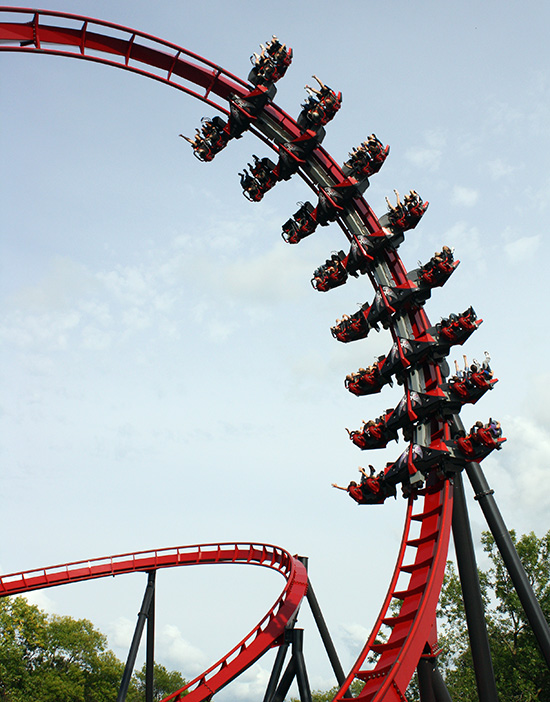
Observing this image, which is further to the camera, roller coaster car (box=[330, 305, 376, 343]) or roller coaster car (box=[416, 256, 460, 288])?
roller coaster car (box=[330, 305, 376, 343])

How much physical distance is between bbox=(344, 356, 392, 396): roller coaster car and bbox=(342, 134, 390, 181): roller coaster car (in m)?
4.11

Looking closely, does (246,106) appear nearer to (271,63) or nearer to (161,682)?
(271,63)

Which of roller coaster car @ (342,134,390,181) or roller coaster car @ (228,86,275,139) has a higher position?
roller coaster car @ (228,86,275,139)

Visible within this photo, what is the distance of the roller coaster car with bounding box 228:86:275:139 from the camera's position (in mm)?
14305

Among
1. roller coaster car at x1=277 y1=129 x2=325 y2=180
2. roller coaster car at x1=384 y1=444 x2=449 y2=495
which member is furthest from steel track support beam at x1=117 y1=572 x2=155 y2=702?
roller coaster car at x1=277 y1=129 x2=325 y2=180

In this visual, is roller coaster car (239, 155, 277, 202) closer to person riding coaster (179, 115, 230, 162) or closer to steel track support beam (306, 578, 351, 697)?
person riding coaster (179, 115, 230, 162)

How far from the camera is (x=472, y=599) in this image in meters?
10.6

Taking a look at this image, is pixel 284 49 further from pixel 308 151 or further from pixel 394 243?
pixel 394 243

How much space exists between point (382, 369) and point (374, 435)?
4.53ft

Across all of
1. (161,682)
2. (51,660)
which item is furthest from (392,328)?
(161,682)

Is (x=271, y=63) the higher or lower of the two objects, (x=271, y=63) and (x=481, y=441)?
the higher

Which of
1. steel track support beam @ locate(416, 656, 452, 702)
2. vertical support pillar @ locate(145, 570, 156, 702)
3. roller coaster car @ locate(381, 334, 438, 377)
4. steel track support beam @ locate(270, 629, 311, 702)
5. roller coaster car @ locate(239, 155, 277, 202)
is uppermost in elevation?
roller coaster car @ locate(239, 155, 277, 202)

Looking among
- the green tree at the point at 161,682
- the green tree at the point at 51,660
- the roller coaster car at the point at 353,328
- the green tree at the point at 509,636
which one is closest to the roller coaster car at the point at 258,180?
the roller coaster car at the point at 353,328

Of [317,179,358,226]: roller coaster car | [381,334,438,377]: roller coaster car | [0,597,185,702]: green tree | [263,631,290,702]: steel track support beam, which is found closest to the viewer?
[381,334,438,377]: roller coaster car
